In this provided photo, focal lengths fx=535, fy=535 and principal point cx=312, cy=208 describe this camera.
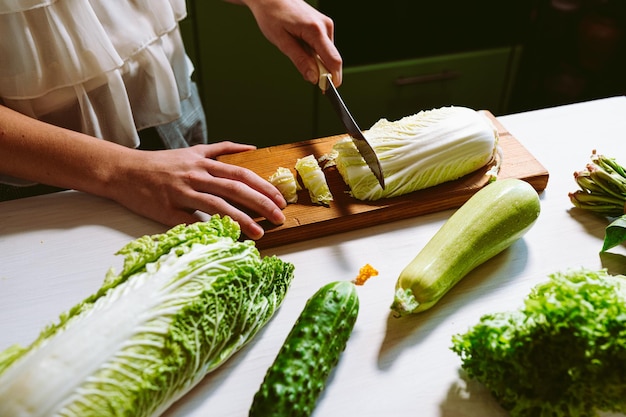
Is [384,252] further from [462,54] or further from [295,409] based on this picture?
[462,54]

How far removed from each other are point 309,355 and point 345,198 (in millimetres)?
575

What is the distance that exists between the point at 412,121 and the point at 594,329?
83 centimetres

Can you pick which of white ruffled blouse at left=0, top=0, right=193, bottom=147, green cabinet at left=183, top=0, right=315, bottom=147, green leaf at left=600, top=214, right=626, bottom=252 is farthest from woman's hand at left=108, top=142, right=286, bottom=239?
green cabinet at left=183, top=0, right=315, bottom=147

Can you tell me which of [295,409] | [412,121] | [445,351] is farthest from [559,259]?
[295,409]

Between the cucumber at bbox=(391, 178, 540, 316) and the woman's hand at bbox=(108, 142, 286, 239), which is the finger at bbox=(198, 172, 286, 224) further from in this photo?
the cucumber at bbox=(391, 178, 540, 316)

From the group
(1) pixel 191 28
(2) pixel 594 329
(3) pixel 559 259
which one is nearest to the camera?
(2) pixel 594 329

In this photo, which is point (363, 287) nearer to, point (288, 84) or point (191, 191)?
point (191, 191)

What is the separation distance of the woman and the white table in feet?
0.38

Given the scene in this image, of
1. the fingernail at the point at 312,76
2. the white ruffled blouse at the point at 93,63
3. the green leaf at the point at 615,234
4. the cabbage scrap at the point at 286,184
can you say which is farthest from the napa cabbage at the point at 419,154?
the white ruffled blouse at the point at 93,63

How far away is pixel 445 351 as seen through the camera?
117cm

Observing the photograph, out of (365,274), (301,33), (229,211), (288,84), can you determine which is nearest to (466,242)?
(365,274)

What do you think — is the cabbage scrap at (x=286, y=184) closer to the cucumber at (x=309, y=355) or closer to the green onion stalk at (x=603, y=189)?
the cucumber at (x=309, y=355)

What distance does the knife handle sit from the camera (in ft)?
5.32

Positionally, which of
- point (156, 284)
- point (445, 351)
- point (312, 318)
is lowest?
point (445, 351)
